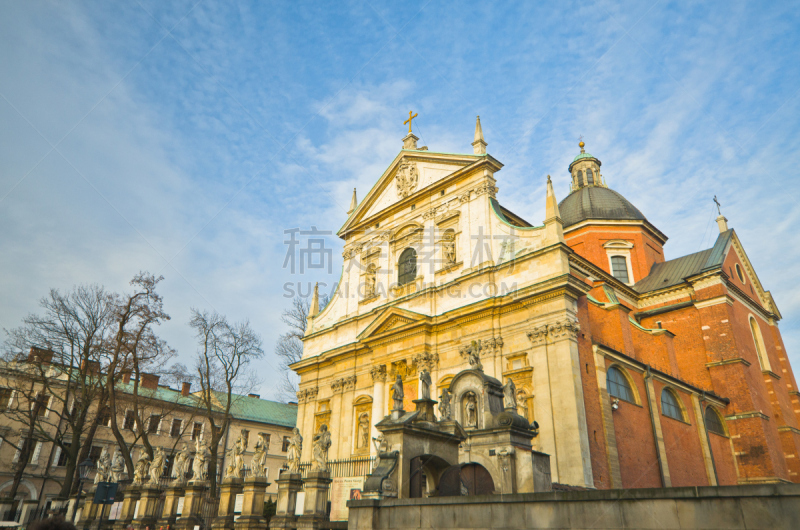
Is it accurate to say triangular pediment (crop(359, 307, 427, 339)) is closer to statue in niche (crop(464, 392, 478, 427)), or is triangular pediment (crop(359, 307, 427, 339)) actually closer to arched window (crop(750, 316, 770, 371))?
statue in niche (crop(464, 392, 478, 427))

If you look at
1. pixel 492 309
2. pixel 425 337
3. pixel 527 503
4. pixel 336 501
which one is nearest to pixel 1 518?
pixel 336 501

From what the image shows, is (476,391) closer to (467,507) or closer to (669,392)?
(467,507)

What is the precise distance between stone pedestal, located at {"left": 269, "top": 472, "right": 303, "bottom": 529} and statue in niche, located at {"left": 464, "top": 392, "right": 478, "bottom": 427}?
5.29m

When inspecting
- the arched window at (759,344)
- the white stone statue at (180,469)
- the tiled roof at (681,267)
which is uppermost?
the tiled roof at (681,267)

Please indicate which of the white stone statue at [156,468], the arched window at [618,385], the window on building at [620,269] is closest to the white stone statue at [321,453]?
the white stone statue at [156,468]

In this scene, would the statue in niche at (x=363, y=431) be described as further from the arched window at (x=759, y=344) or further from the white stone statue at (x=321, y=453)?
the arched window at (x=759, y=344)

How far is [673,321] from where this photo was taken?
28984 millimetres

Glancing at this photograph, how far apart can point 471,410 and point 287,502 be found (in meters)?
5.71

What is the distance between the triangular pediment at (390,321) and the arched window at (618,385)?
7.63m

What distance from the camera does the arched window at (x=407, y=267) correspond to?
2489cm

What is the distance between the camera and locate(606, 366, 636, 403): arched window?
61.9 ft

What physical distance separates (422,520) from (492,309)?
40.1ft

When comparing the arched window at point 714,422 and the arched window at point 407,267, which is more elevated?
the arched window at point 407,267

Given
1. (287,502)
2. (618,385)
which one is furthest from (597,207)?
(287,502)
